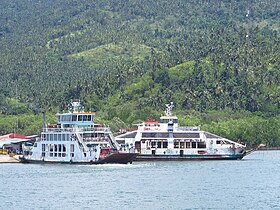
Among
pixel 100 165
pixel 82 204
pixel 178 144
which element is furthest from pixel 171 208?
pixel 178 144

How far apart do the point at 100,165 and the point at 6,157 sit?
3090 cm

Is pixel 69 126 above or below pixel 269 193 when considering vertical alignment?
above

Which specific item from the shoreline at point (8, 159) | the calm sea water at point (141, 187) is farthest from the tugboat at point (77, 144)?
the shoreline at point (8, 159)

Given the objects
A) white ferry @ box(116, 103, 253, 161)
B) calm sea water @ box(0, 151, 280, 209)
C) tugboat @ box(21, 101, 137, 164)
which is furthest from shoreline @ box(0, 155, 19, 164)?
calm sea water @ box(0, 151, 280, 209)

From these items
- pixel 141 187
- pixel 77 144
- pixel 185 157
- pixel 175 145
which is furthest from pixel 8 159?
pixel 141 187

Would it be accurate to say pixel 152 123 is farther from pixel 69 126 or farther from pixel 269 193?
pixel 269 193

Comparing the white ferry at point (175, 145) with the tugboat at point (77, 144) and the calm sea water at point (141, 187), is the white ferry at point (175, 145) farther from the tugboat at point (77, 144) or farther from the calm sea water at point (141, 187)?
the calm sea water at point (141, 187)

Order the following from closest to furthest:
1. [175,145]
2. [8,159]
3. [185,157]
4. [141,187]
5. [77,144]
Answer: [141,187], [77,144], [185,157], [175,145], [8,159]

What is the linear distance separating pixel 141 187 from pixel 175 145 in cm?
5194

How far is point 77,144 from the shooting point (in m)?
129

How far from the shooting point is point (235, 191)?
3639 inches

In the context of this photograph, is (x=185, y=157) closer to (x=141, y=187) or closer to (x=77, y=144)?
(x=77, y=144)

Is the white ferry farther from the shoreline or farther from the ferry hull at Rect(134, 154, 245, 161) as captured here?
the shoreline

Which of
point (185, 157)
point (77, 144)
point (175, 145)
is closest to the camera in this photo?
point (77, 144)
